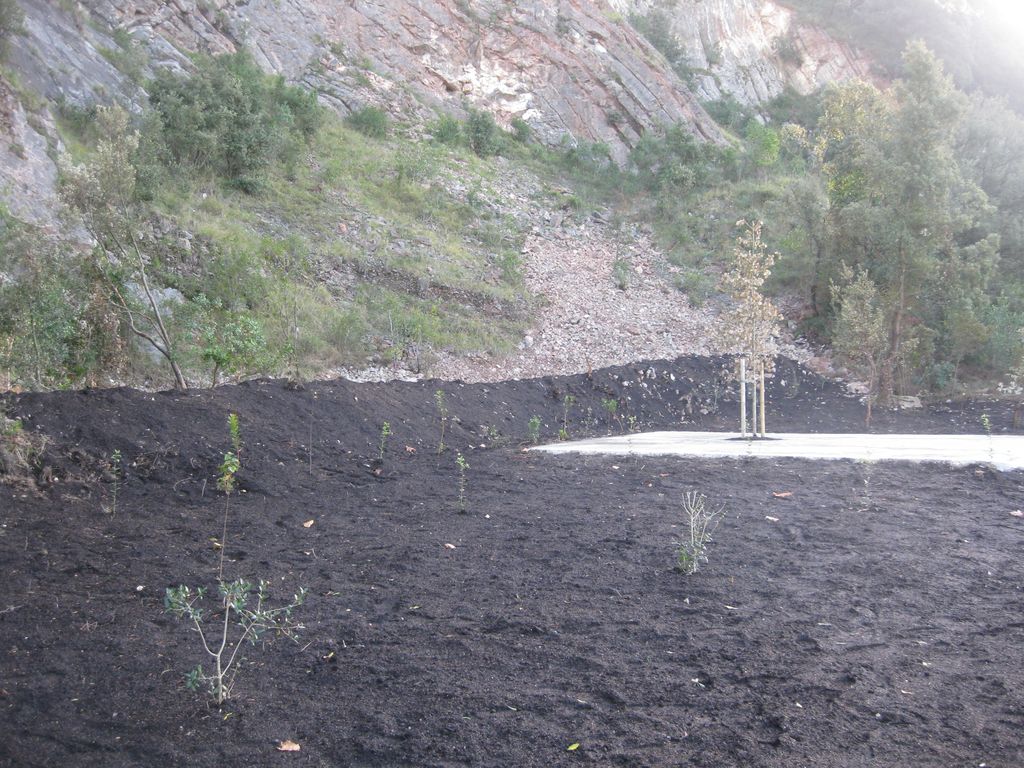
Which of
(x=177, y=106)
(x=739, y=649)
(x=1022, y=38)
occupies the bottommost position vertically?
(x=739, y=649)

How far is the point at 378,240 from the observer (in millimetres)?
16766

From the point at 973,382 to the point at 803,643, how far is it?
51.8 feet

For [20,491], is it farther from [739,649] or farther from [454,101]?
[454,101]

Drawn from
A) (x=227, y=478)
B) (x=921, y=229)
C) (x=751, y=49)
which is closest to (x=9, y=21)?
(x=227, y=478)

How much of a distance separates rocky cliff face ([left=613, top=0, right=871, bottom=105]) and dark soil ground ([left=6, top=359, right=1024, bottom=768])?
33.2 metres

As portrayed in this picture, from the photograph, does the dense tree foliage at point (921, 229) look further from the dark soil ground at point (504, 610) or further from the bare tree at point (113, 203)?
the bare tree at point (113, 203)

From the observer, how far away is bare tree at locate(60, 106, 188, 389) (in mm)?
7582

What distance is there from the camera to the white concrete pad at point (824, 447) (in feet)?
24.4

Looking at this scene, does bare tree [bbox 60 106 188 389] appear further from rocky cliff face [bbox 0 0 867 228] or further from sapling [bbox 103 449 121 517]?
rocky cliff face [bbox 0 0 867 228]

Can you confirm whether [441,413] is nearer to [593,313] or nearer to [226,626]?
[226,626]

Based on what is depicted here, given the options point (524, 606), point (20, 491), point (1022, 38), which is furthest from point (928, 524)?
point (1022, 38)

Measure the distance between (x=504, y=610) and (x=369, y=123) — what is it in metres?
21.0

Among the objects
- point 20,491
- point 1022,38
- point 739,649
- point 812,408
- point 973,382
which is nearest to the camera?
point 739,649

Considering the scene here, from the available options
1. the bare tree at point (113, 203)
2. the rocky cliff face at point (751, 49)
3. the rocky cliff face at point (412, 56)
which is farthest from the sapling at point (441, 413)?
the rocky cliff face at point (751, 49)
